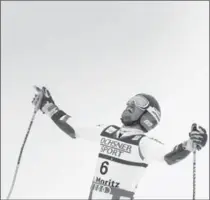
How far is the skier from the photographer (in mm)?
6902

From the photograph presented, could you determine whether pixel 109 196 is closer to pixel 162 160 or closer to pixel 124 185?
pixel 124 185

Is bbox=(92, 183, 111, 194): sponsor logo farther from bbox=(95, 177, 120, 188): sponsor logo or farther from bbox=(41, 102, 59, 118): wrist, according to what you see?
bbox=(41, 102, 59, 118): wrist

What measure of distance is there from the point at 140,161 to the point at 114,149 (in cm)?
29

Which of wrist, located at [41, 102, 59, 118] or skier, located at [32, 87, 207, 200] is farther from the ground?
wrist, located at [41, 102, 59, 118]

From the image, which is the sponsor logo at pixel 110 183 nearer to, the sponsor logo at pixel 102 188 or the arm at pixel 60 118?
the sponsor logo at pixel 102 188

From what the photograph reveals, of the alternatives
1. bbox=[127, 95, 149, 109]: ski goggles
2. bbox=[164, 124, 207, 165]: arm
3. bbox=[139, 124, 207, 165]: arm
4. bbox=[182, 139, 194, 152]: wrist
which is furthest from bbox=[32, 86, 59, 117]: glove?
bbox=[182, 139, 194, 152]: wrist

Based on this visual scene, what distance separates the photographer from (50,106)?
24.8 feet

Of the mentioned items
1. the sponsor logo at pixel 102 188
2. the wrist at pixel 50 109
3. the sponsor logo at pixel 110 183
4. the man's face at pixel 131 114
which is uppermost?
the wrist at pixel 50 109

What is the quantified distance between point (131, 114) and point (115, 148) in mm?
400

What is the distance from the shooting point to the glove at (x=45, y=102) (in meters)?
7.48

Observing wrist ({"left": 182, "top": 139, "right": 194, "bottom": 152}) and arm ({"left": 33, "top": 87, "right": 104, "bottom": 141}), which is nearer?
wrist ({"left": 182, "top": 139, "right": 194, "bottom": 152})

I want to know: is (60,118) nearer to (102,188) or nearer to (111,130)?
(111,130)

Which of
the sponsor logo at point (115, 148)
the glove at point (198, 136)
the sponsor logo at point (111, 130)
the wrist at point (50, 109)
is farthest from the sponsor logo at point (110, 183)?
the wrist at point (50, 109)

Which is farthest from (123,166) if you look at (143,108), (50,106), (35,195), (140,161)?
(35,195)
